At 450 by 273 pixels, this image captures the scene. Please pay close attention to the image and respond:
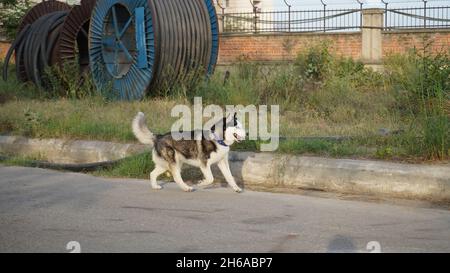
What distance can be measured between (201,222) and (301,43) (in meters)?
17.8

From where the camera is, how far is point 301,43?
23219mm

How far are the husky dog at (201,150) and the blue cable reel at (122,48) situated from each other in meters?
6.28

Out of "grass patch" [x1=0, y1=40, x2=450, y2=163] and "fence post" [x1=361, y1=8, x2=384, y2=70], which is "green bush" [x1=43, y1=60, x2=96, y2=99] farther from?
"fence post" [x1=361, y1=8, x2=384, y2=70]

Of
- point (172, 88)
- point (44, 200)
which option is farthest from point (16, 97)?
point (44, 200)

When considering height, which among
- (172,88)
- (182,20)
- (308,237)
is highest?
(182,20)

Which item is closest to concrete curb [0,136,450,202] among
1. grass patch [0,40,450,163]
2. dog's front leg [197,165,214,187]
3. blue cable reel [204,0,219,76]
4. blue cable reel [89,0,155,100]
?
grass patch [0,40,450,163]

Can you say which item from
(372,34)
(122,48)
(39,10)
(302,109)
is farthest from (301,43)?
(302,109)

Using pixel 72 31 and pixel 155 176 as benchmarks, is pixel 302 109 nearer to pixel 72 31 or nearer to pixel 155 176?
pixel 155 176

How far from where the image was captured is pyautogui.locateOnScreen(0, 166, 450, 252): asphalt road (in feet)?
17.5

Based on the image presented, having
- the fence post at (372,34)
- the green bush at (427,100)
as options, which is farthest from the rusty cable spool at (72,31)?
the fence post at (372,34)

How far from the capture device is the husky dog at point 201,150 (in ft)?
25.4
